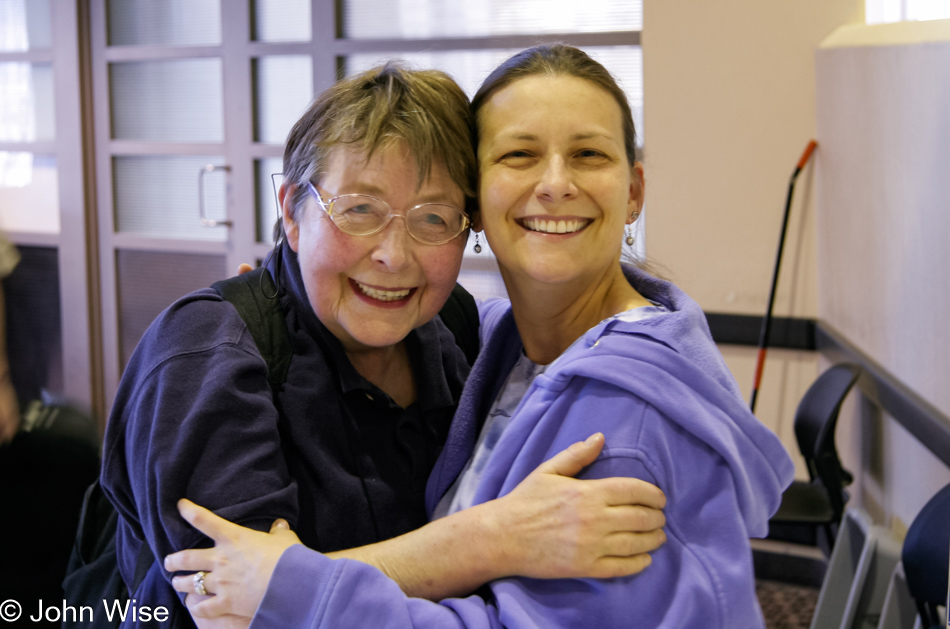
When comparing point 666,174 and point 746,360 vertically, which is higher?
point 666,174

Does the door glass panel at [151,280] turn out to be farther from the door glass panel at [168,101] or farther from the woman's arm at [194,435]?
the woman's arm at [194,435]

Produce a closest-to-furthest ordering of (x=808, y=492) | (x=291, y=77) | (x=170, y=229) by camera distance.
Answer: (x=808, y=492) → (x=291, y=77) → (x=170, y=229)

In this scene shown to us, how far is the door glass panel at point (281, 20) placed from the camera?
416 cm

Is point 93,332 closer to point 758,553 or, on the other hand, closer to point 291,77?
point 291,77

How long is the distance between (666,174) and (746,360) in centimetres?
84

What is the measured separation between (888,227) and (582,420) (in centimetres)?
180

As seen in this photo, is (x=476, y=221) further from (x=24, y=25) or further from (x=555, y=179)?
(x=24, y=25)

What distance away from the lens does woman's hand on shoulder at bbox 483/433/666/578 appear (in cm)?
100

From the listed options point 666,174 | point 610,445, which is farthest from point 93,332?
point 610,445

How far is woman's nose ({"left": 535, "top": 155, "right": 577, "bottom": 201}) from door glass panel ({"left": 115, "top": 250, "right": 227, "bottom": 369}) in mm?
3533

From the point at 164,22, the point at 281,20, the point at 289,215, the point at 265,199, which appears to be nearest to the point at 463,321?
the point at 289,215

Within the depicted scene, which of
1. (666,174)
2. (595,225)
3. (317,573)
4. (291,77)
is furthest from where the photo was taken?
(291,77)

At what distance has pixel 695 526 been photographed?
104 centimetres
